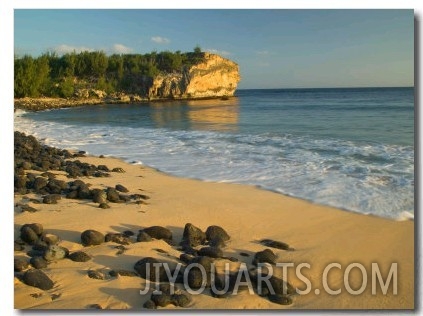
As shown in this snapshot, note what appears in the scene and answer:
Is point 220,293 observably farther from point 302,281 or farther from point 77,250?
point 77,250

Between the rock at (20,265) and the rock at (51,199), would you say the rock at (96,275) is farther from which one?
the rock at (51,199)

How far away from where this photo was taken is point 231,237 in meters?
4.53

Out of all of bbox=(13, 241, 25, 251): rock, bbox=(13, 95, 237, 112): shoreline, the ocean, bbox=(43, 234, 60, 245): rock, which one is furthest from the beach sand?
bbox=(13, 95, 237, 112): shoreline

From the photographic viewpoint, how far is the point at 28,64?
2959 centimetres

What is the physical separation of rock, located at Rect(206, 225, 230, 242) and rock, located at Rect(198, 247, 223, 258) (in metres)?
0.42

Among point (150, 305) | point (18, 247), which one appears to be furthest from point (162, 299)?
point (18, 247)

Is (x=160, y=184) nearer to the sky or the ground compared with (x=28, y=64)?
nearer to the ground

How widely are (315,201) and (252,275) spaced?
8.20 ft

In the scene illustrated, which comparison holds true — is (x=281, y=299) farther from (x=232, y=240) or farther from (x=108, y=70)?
(x=108, y=70)

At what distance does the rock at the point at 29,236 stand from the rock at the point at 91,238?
18.9 inches

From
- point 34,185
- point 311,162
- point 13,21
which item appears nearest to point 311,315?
point 13,21

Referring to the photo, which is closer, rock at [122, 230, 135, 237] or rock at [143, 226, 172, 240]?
rock at [143, 226, 172, 240]

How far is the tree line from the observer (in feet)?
154

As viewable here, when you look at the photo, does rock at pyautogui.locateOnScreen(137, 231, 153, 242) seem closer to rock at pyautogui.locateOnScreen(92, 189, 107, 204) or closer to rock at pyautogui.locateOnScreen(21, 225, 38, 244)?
rock at pyautogui.locateOnScreen(21, 225, 38, 244)
